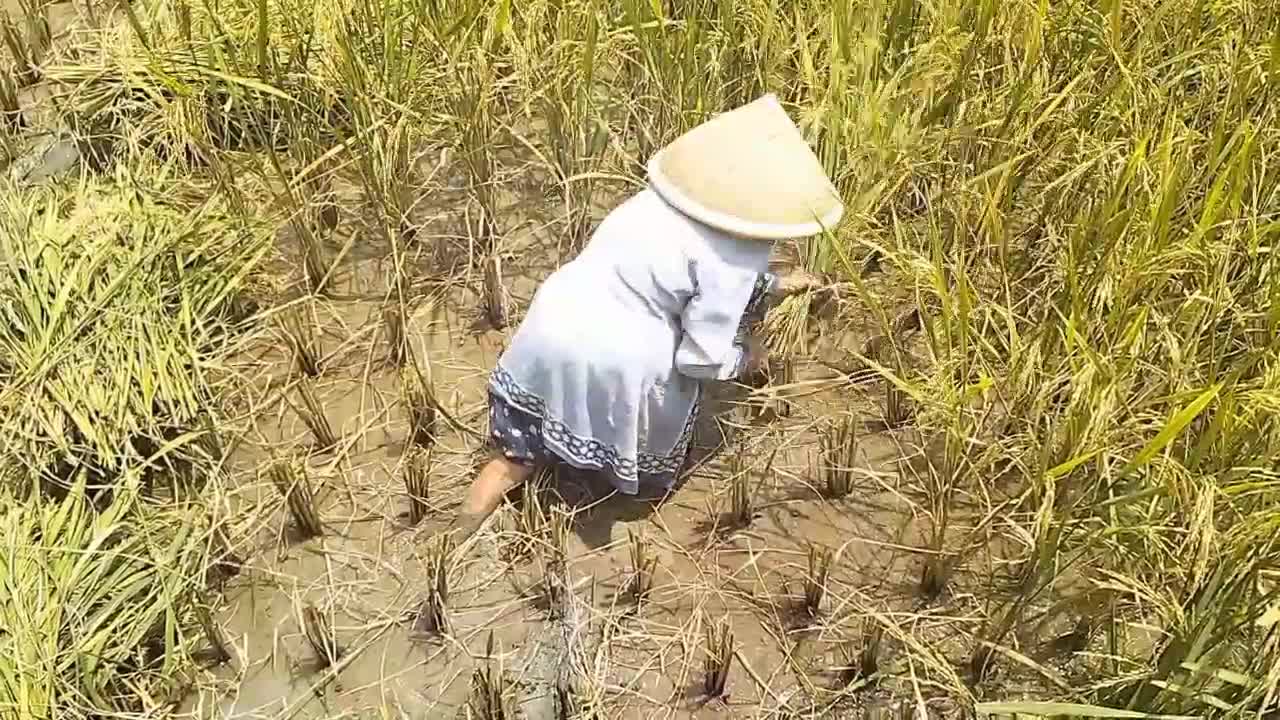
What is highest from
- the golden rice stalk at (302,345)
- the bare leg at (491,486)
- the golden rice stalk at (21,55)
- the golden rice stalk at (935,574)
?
the golden rice stalk at (21,55)

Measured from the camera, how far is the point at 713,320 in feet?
5.01

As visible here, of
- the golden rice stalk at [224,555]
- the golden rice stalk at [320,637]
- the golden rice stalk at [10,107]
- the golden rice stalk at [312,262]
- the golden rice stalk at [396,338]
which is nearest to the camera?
the golden rice stalk at [320,637]

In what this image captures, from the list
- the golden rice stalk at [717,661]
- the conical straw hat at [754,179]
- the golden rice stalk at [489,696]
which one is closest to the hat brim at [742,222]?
the conical straw hat at [754,179]

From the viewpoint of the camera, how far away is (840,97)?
1921 millimetres

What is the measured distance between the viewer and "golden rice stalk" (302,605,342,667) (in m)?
1.56

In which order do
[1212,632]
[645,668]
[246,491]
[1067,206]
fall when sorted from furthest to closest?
[1067,206], [246,491], [645,668], [1212,632]

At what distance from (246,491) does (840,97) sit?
4.04 feet

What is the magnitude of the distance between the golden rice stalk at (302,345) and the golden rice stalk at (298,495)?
23cm

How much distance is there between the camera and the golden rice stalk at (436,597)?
1.59 m

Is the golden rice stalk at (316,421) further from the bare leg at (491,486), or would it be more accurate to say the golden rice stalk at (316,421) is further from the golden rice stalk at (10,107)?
the golden rice stalk at (10,107)

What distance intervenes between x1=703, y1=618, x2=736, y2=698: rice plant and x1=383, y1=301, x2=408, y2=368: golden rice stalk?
29.2 inches

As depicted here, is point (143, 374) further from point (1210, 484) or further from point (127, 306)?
point (1210, 484)

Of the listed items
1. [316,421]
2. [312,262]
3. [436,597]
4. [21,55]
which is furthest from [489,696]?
[21,55]

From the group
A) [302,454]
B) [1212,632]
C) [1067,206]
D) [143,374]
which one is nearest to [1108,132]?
[1067,206]
